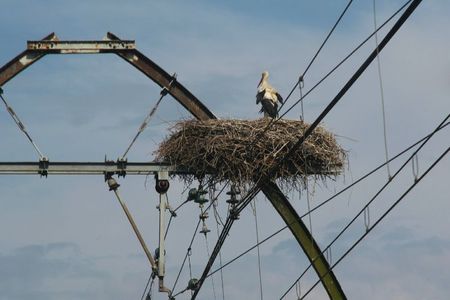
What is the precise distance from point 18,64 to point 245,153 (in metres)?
2.76

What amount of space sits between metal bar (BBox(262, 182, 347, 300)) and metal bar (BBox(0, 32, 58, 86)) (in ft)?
9.60

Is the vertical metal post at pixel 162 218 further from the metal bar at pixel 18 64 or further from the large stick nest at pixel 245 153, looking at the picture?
the metal bar at pixel 18 64

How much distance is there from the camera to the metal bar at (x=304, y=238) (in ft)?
49.3

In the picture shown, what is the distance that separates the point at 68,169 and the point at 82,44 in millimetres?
1453

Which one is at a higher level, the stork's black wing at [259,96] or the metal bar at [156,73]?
the stork's black wing at [259,96]

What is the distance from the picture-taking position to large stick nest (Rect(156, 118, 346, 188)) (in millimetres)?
16406

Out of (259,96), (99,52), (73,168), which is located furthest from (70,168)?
(259,96)

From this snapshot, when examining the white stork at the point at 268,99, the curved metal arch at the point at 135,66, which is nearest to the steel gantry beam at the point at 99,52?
the curved metal arch at the point at 135,66

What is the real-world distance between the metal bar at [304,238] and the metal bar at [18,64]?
9.60 ft

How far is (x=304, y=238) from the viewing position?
50.8 ft

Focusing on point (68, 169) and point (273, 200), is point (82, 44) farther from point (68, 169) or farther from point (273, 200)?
point (273, 200)

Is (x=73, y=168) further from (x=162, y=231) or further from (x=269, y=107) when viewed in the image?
(x=269, y=107)

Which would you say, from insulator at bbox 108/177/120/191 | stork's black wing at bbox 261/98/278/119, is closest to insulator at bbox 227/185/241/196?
insulator at bbox 108/177/120/191

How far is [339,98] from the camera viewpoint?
11055mm
